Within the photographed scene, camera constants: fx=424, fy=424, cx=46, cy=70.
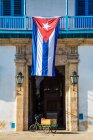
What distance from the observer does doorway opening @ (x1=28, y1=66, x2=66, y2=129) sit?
77.8 ft

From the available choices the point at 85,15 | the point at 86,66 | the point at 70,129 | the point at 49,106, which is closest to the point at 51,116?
the point at 49,106

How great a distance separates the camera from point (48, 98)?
79.4 ft

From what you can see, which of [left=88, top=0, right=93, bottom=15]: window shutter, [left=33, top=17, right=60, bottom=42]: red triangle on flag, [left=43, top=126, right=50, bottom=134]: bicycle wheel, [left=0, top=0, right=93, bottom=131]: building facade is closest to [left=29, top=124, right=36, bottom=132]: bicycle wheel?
[left=0, top=0, right=93, bottom=131]: building facade

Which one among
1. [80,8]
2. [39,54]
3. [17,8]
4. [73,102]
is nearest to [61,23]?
[80,8]

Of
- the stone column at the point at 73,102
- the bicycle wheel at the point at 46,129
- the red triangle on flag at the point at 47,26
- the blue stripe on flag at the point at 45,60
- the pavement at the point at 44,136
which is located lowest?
the pavement at the point at 44,136

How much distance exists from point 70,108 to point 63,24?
4381mm

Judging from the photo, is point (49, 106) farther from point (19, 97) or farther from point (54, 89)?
point (19, 97)

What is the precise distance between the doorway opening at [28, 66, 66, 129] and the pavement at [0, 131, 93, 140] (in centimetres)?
216

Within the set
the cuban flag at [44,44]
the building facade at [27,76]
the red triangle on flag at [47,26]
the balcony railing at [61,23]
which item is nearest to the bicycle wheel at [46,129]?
the building facade at [27,76]

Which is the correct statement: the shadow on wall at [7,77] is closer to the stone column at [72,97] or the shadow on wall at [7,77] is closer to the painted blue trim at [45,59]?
the painted blue trim at [45,59]

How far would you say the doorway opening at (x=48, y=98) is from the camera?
77.8ft

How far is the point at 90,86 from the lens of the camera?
71.2ft

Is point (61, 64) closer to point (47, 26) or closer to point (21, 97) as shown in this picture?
point (47, 26)

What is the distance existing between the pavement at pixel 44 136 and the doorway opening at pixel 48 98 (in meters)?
2.16
